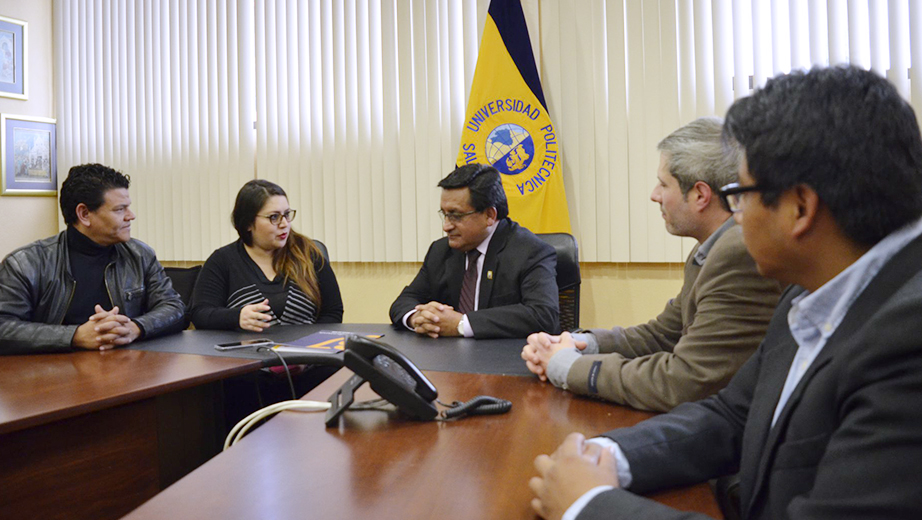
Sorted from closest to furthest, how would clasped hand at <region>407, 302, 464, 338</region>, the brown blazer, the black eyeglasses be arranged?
the black eyeglasses, the brown blazer, clasped hand at <region>407, 302, 464, 338</region>

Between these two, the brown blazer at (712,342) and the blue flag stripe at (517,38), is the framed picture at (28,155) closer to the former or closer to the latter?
the blue flag stripe at (517,38)

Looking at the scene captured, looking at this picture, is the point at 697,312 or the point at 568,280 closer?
the point at 697,312

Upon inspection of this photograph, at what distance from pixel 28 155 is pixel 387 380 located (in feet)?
17.0

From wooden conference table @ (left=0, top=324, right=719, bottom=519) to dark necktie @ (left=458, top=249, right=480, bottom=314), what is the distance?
0.56m

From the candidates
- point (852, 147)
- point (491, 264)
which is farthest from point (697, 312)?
point (491, 264)

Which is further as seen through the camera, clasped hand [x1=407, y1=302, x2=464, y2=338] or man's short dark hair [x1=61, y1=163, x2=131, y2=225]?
man's short dark hair [x1=61, y1=163, x2=131, y2=225]

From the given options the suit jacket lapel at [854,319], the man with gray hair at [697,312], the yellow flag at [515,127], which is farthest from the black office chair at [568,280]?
the suit jacket lapel at [854,319]

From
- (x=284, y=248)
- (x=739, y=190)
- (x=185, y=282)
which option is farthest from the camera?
(x=185, y=282)

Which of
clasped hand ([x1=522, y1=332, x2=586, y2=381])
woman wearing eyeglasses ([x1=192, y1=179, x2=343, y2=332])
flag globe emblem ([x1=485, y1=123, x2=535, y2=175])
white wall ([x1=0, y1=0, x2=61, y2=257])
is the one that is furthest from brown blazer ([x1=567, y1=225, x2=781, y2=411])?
white wall ([x1=0, y1=0, x2=61, y2=257])

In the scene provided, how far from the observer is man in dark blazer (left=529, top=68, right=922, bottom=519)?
2.30 ft

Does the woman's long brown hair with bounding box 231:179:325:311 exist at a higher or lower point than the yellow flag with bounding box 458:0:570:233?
lower

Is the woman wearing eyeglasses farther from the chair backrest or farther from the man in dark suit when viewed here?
the chair backrest

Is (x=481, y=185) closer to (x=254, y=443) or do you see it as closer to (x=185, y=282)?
(x=254, y=443)

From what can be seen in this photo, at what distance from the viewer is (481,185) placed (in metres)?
3.03
